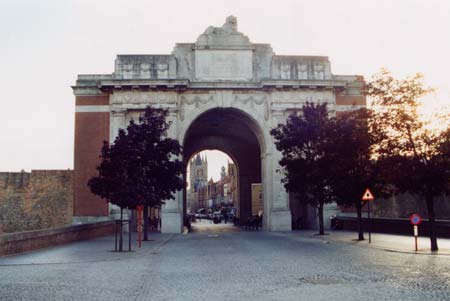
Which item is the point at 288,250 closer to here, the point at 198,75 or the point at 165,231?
the point at 165,231

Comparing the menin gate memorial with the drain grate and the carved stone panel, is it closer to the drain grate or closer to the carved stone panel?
the carved stone panel

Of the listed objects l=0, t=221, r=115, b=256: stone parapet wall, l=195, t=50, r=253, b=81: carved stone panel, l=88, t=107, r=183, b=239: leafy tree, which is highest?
l=195, t=50, r=253, b=81: carved stone panel

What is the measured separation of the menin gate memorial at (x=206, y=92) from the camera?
3709 cm

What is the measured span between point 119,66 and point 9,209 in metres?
16.8

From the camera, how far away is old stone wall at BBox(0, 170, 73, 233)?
4347 centimetres

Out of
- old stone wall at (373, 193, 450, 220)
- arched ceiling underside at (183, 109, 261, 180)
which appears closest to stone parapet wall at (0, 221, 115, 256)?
arched ceiling underside at (183, 109, 261, 180)

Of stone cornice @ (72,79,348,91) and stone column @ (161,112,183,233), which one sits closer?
stone column @ (161,112,183,233)

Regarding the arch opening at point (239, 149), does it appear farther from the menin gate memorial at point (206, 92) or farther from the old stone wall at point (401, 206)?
the old stone wall at point (401, 206)

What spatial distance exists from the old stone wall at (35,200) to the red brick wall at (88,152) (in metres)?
6.53

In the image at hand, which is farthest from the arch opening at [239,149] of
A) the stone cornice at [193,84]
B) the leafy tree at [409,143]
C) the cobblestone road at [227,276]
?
the cobblestone road at [227,276]

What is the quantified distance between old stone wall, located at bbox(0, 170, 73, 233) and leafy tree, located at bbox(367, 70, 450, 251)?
2980 cm

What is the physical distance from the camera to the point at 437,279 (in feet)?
37.1

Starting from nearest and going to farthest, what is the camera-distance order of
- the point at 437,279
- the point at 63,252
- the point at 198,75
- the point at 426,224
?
1. the point at 437,279
2. the point at 63,252
3. the point at 426,224
4. the point at 198,75

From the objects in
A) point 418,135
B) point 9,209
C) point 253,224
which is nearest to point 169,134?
point 253,224
